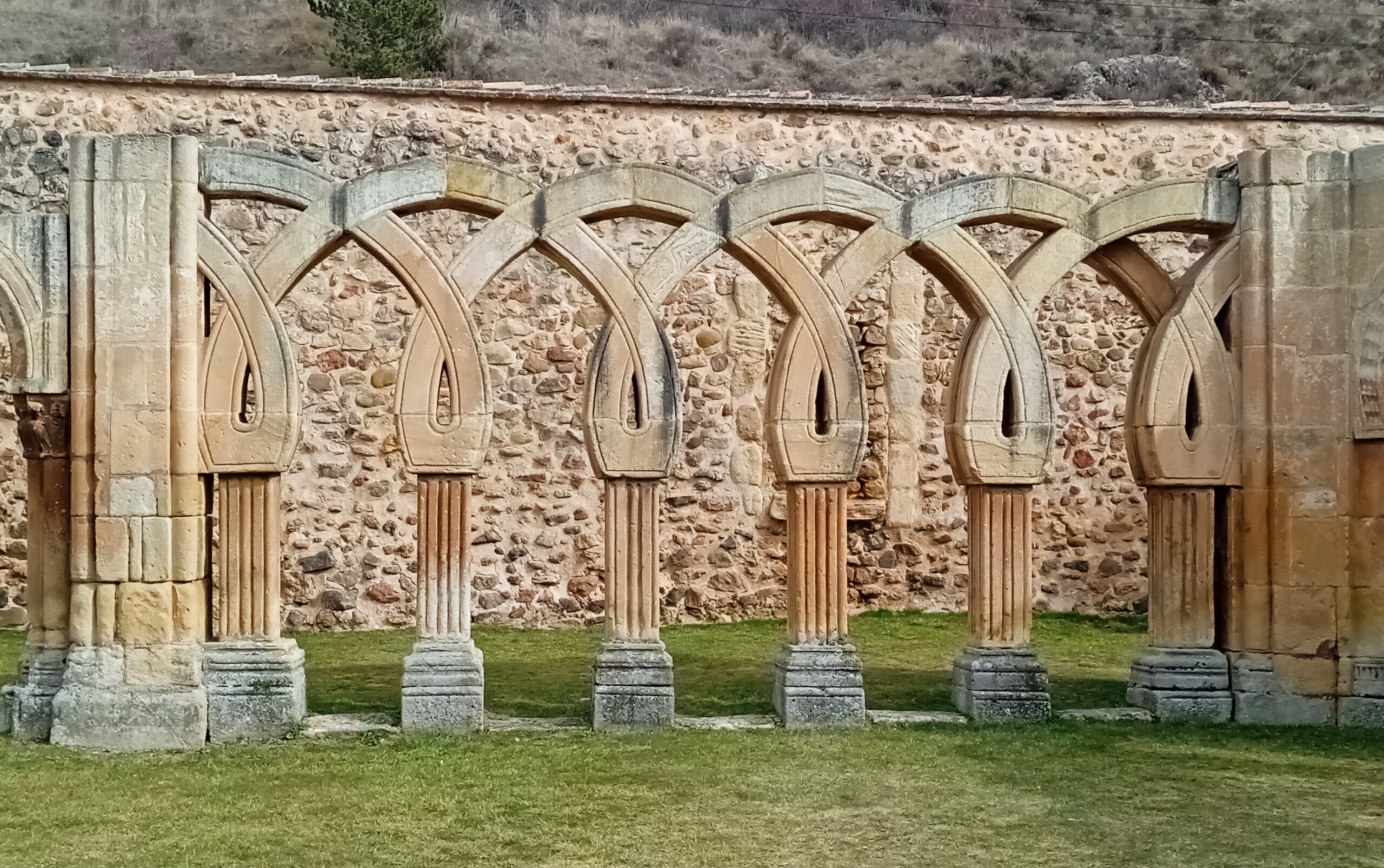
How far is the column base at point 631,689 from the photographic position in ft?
23.2

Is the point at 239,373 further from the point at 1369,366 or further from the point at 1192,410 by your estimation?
the point at 1369,366

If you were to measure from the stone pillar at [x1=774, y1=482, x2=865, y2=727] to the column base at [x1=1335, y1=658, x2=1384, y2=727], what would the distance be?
246 cm

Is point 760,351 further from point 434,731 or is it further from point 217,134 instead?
point 434,731

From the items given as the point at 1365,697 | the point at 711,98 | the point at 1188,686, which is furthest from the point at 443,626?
the point at 711,98

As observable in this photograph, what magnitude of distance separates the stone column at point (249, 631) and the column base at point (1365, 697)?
5222 millimetres

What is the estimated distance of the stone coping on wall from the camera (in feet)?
36.1

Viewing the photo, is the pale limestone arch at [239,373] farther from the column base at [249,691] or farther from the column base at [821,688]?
the column base at [821,688]

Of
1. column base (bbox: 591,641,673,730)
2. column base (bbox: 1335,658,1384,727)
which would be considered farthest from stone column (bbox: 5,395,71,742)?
column base (bbox: 1335,658,1384,727)

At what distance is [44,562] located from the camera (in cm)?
724

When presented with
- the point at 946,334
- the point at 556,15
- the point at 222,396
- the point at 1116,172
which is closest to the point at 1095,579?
the point at 946,334

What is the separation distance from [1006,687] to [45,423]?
488 cm

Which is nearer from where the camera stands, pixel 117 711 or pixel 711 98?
pixel 117 711

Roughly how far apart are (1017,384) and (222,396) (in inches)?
156

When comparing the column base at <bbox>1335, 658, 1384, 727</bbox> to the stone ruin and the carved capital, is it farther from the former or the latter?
the carved capital
